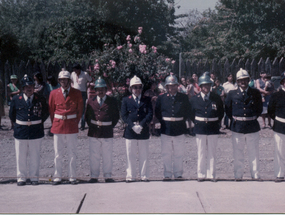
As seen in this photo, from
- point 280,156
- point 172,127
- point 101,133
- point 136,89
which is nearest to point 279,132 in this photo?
point 280,156

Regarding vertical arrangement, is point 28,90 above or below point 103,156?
above

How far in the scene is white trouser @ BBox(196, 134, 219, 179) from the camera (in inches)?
258

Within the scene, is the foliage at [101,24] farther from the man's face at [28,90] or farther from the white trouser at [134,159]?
the white trouser at [134,159]

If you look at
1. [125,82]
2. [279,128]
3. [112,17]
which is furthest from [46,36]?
[279,128]

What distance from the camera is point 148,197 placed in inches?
219

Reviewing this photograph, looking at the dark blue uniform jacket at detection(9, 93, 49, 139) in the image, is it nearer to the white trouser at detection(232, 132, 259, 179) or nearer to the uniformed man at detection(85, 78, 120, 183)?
the uniformed man at detection(85, 78, 120, 183)

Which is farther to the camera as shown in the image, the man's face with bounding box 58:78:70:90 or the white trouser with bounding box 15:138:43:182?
the man's face with bounding box 58:78:70:90

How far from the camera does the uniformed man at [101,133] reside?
6789 millimetres

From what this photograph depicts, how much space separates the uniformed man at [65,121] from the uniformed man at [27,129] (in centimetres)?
26

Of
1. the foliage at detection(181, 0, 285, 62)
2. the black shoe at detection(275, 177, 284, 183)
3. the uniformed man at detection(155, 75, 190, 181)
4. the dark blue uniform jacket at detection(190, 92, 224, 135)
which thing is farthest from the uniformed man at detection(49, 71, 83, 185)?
the foliage at detection(181, 0, 285, 62)

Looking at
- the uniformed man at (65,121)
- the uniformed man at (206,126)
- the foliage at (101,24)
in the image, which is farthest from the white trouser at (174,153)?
the foliage at (101,24)

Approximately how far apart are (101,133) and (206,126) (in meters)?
1.82

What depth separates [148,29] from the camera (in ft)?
78.0

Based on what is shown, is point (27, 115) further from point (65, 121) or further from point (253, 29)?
point (253, 29)
